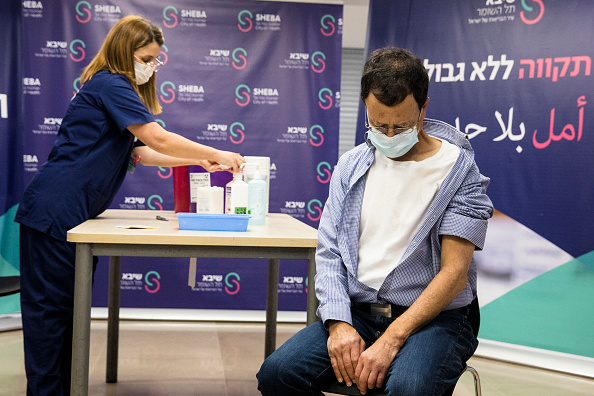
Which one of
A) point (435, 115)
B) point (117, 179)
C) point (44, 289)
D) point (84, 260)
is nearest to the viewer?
point (84, 260)

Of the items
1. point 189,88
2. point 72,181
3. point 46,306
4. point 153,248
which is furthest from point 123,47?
point 189,88

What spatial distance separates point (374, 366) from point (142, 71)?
5.04 feet

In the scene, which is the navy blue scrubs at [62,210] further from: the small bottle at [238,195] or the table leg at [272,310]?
the table leg at [272,310]

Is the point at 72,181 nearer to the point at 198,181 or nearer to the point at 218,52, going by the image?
the point at 198,181

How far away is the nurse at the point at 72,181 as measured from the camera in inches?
85.0

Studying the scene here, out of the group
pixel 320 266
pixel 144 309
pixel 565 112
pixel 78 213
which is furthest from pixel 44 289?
pixel 565 112

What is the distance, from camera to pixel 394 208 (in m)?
1.69

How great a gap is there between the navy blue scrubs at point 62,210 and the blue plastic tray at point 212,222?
475mm

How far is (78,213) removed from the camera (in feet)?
7.22

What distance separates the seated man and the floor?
1.55 metres

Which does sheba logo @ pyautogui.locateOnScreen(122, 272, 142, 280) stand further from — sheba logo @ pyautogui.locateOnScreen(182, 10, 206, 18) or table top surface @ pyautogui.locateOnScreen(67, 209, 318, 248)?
table top surface @ pyautogui.locateOnScreen(67, 209, 318, 248)

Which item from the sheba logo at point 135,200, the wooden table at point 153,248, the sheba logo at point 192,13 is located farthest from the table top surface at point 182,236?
the sheba logo at point 192,13

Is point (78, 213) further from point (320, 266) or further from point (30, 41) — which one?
point (30, 41)

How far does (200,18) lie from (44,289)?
2770 millimetres
